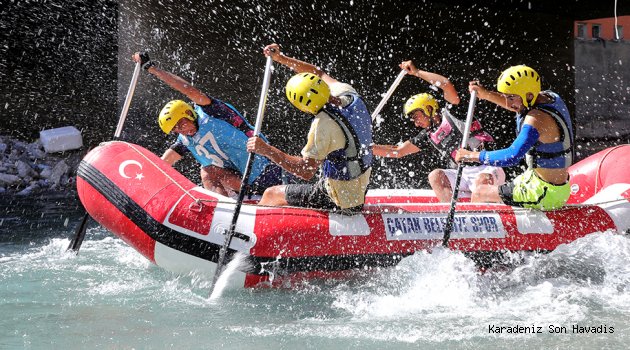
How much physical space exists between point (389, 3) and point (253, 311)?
892 cm

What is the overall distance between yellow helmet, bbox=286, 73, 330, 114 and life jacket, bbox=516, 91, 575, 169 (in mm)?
1669

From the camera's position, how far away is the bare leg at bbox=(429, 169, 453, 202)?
21.9ft

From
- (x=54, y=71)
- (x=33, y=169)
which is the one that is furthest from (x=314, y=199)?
(x=54, y=71)

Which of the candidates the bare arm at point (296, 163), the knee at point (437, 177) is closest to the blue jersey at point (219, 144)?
the bare arm at point (296, 163)

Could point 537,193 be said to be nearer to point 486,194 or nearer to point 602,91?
point 486,194

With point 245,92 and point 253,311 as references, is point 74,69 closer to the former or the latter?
point 245,92

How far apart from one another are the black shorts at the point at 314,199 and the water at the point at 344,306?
55cm

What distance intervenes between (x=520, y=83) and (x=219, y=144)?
2662mm

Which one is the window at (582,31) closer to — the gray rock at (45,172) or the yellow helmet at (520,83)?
the gray rock at (45,172)

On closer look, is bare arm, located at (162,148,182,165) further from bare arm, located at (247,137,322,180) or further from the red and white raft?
bare arm, located at (247,137,322,180)

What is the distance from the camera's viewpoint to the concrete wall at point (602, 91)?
625 inches

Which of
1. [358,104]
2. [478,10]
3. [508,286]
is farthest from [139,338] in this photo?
[478,10]

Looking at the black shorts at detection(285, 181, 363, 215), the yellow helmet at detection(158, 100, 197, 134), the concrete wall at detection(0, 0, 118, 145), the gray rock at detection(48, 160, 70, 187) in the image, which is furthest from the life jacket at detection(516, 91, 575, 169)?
the concrete wall at detection(0, 0, 118, 145)

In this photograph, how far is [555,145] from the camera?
5.70m
